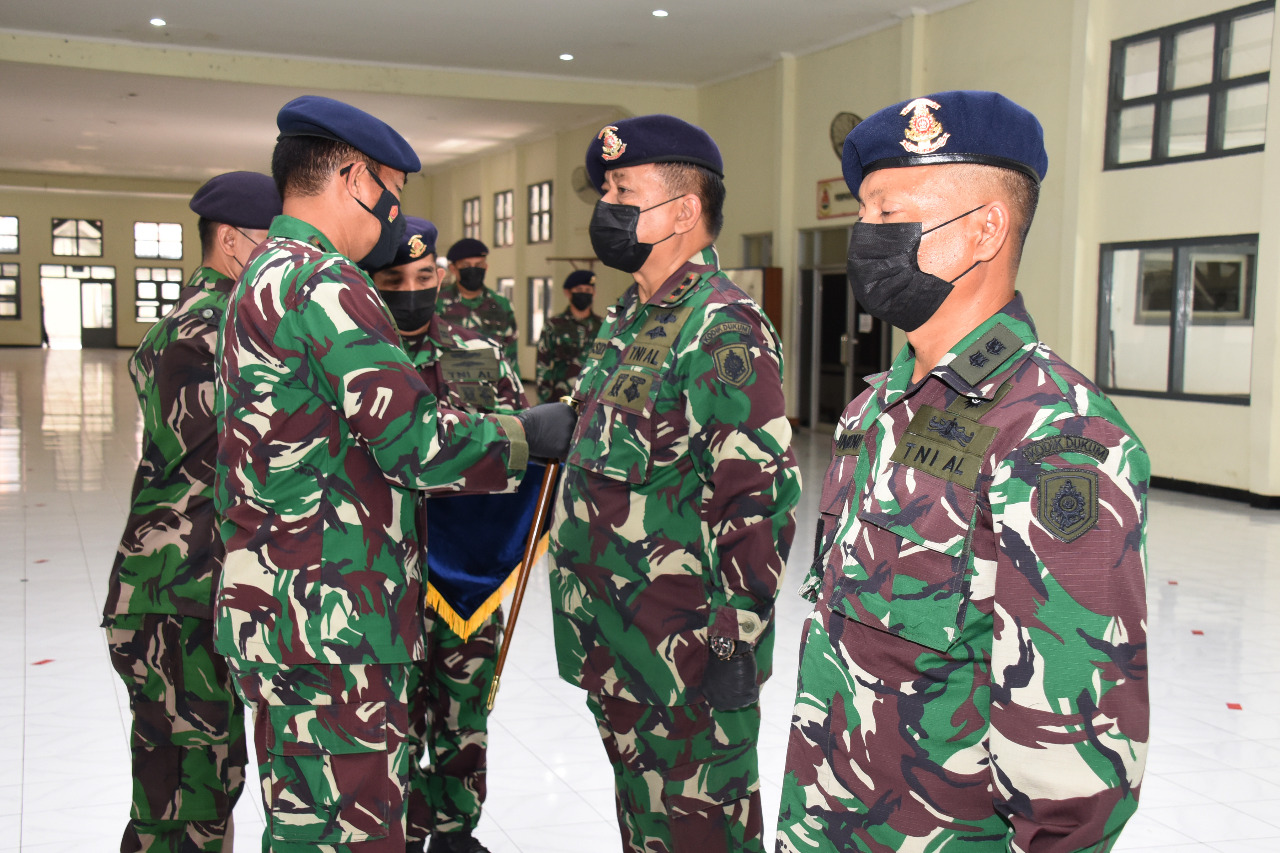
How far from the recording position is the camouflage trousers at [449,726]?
103 inches

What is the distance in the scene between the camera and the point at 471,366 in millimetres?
3197

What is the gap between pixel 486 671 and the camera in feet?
9.00

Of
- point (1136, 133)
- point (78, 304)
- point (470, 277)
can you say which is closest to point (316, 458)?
point (470, 277)

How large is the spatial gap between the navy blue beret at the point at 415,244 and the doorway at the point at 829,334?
8.82 m

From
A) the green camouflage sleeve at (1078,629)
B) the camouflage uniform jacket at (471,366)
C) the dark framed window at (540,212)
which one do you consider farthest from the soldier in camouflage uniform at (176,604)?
the dark framed window at (540,212)

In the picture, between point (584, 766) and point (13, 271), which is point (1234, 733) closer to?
point (584, 766)

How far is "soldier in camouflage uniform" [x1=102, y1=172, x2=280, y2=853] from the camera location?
216 centimetres

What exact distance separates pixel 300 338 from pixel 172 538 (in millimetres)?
748

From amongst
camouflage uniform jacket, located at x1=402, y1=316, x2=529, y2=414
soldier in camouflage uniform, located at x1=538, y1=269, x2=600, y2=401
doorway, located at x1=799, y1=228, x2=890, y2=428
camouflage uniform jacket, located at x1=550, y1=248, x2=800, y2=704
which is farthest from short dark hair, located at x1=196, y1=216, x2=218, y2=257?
doorway, located at x1=799, y1=228, x2=890, y2=428

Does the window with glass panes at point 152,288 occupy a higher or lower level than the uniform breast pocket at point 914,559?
higher

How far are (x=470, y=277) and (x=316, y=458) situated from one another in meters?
6.30

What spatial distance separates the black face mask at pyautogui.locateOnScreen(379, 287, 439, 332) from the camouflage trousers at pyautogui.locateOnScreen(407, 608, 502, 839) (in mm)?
844

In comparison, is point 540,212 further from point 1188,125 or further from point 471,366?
point 471,366

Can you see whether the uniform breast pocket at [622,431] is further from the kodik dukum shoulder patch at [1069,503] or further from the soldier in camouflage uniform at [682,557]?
the kodik dukum shoulder patch at [1069,503]
